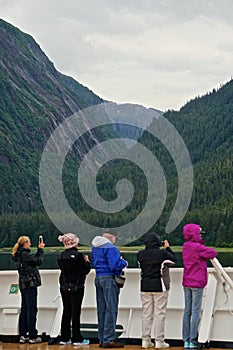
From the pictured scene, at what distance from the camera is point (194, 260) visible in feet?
32.0

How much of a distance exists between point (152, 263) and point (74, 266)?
101 cm

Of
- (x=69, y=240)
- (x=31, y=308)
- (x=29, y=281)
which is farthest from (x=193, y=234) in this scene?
Answer: (x=31, y=308)

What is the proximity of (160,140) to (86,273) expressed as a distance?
545 feet

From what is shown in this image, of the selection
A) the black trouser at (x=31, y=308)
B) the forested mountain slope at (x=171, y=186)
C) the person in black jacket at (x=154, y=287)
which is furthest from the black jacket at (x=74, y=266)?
the forested mountain slope at (x=171, y=186)

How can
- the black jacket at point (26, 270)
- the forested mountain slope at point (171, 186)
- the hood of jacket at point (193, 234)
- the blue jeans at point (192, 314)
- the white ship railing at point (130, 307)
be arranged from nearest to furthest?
1. the blue jeans at point (192, 314)
2. the hood of jacket at point (193, 234)
3. the white ship railing at point (130, 307)
4. the black jacket at point (26, 270)
5. the forested mountain slope at point (171, 186)

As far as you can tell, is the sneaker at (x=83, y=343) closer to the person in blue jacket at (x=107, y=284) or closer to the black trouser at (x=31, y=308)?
the person in blue jacket at (x=107, y=284)

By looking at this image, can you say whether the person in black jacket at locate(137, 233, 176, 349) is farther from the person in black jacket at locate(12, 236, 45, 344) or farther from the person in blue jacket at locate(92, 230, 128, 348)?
the person in black jacket at locate(12, 236, 45, 344)

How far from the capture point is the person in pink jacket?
9680 mm

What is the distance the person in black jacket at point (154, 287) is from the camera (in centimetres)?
987

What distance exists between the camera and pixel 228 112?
19350cm

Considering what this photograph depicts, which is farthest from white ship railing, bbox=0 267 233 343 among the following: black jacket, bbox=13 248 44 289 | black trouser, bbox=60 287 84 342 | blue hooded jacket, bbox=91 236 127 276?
blue hooded jacket, bbox=91 236 127 276

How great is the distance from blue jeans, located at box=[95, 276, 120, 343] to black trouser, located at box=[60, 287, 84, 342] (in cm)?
26

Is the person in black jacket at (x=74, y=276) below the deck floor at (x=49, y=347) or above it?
above

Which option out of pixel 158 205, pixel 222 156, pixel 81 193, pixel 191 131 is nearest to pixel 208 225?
pixel 158 205
